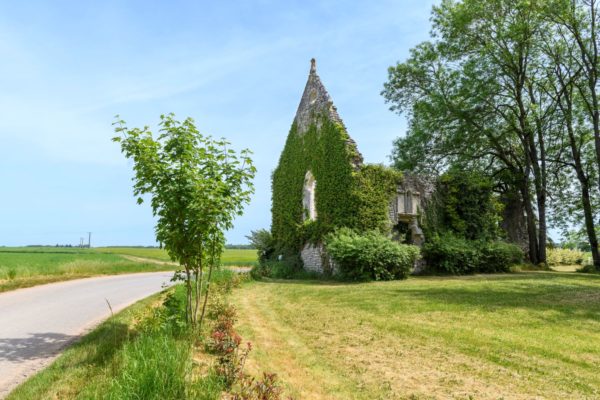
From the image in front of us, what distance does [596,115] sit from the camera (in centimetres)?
2297

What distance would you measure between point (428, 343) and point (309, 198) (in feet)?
48.3

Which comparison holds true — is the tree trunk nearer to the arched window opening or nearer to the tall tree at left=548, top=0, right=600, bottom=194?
the tall tree at left=548, top=0, right=600, bottom=194

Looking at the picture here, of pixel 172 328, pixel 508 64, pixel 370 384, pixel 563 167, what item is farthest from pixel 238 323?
pixel 563 167

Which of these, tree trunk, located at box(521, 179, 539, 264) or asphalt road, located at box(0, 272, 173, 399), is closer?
asphalt road, located at box(0, 272, 173, 399)

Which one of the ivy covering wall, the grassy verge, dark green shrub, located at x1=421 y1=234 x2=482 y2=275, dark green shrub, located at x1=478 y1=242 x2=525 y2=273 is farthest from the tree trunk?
the grassy verge

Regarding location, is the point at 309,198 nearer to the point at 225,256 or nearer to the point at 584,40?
the point at 584,40

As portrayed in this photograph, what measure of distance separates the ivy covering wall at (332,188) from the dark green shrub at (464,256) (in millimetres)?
3357

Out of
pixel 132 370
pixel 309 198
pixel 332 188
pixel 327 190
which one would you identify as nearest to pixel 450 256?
pixel 332 188

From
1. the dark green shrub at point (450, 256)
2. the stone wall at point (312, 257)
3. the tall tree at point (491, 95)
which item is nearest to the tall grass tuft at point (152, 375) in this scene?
the stone wall at point (312, 257)

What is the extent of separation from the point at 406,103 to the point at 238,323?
24.4 m

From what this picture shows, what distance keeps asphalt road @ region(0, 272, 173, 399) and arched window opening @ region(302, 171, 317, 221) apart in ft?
29.4

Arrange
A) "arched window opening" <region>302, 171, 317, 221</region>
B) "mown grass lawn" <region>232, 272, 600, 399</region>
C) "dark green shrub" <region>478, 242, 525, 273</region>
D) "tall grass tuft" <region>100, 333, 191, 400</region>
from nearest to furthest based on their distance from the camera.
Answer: "tall grass tuft" <region>100, 333, 191, 400</region>
"mown grass lawn" <region>232, 272, 600, 399</region>
"arched window opening" <region>302, 171, 317, 221</region>
"dark green shrub" <region>478, 242, 525, 273</region>

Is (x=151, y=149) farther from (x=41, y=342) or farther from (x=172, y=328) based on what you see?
(x=41, y=342)

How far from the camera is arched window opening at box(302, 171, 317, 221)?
2089 centimetres
